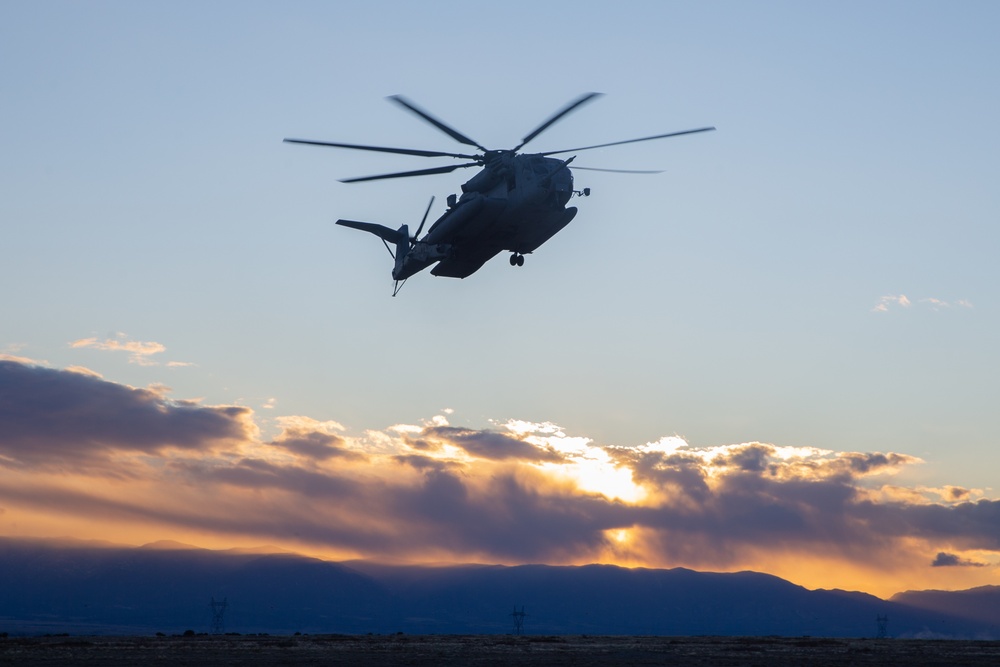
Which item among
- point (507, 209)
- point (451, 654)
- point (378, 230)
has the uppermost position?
point (378, 230)

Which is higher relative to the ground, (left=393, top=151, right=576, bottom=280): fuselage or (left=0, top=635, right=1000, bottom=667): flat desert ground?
(left=393, top=151, right=576, bottom=280): fuselage

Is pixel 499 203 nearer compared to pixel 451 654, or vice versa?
pixel 499 203

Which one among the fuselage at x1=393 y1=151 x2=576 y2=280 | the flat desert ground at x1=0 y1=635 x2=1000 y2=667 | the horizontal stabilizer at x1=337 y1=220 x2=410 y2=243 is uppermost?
the horizontal stabilizer at x1=337 y1=220 x2=410 y2=243

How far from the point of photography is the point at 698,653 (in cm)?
7838

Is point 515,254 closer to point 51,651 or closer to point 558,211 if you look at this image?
point 558,211

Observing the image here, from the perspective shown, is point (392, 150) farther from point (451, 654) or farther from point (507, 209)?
point (451, 654)

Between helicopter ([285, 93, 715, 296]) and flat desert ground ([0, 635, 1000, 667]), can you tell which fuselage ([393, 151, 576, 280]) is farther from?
flat desert ground ([0, 635, 1000, 667])

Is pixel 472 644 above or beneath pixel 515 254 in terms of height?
beneath

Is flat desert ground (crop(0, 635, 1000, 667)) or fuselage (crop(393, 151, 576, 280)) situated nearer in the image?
fuselage (crop(393, 151, 576, 280))

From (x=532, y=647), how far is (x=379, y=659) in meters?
22.1

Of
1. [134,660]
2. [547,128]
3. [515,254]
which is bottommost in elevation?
[134,660]

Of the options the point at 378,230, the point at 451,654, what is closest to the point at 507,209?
the point at 378,230

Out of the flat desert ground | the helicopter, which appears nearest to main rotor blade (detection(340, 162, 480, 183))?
the helicopter

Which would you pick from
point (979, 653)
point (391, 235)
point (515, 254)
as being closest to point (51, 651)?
point (391, 235)
